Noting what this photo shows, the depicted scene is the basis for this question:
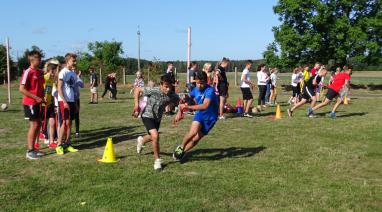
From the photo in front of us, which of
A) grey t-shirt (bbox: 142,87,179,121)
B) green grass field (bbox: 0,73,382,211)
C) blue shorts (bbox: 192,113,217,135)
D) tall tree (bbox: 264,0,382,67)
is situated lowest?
green grass field (bbox: 0,73,382,211)

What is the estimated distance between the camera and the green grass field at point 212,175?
17.8 ft

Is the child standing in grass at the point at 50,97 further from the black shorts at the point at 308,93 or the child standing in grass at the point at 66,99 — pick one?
the black shorts at the point at 308,93

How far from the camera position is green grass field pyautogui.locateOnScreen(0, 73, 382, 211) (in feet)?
17.8

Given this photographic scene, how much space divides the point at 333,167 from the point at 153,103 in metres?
3.16

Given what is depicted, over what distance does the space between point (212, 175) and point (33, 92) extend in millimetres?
3563

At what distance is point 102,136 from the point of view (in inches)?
423

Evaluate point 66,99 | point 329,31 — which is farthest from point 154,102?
point 329,31

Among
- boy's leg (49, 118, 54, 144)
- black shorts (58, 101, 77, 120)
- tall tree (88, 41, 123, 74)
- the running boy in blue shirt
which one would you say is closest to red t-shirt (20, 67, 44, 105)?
black shorts (58, 101, 77, 120)

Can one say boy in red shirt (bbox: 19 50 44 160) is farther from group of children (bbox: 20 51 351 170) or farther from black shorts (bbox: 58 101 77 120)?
black shorts (bbox: 58 101 77 120)

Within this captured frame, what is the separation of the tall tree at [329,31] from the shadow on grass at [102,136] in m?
28.0

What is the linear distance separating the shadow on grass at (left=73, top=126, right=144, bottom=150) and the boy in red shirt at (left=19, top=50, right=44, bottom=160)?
1.27 metres

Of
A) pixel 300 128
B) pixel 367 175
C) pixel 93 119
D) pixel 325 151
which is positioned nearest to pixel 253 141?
pixel 325 151

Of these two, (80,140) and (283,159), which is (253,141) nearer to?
(283,159)

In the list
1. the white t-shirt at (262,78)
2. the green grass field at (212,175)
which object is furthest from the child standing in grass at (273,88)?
the green grass field at (212,175)
